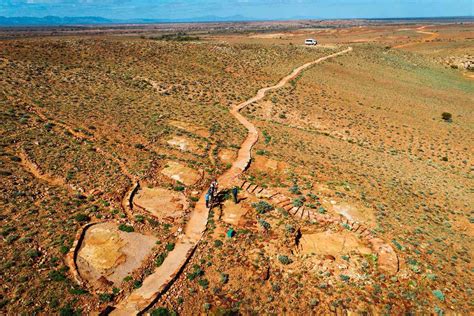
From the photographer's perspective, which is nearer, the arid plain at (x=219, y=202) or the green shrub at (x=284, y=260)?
the arid plain at (x=219, y=202)

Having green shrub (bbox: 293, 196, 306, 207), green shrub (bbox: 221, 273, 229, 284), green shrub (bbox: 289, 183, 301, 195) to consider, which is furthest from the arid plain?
green shrub (bbox: 289, 183, 301, 195)

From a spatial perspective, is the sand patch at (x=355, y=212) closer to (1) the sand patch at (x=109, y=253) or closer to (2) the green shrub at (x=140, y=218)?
(1) the sand patch at (x=109, y=253)

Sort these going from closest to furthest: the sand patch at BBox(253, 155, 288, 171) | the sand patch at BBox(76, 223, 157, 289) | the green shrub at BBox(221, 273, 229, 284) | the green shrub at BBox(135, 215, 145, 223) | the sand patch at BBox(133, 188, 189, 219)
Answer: the sand patch at BBox(76, 223, 157, 289), the green shrub at BBox(221, 273, 229, 284), the green shrub at BBox(135, 215, 145, 223), the sand patch at BBox(133, 188, 189, 219), the sand patch at BBox(253, 155, 288, 171)

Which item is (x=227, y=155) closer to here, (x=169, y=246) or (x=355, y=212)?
(x=355, y=212)

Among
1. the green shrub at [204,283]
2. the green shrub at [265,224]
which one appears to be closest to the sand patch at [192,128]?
the green shrub at [265,224]

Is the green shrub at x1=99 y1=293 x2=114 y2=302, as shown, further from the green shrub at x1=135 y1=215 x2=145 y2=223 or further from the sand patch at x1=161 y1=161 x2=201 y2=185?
the sand patch at x1=161 y1=161 x2=201 y2=185

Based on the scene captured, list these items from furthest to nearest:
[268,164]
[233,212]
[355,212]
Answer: [268,164], [355,212], [233,212]

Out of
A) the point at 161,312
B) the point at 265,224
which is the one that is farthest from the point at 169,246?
the point at 265,224
